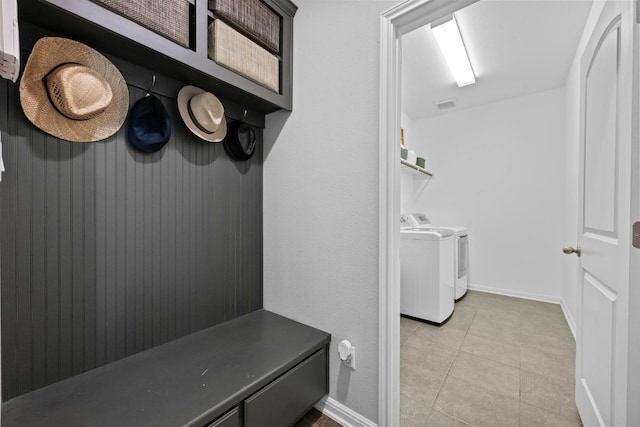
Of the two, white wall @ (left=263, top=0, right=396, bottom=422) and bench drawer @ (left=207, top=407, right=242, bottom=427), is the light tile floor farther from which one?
bench drawer @ (left=207, top=407, right=242, bottom=427)

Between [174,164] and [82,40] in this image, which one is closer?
[82,40]

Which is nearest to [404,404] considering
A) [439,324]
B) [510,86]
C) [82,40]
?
[439,324]

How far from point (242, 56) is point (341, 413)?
1.97 m

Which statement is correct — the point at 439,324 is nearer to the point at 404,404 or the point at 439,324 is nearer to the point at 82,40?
the point at 404,404

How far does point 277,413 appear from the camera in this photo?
1.24m

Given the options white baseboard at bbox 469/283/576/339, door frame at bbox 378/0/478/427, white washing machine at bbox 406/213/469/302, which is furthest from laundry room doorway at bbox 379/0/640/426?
white baseboard at bbox 469/283/576/339

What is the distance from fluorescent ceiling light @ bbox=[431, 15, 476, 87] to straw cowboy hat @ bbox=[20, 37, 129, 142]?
7.20 feet

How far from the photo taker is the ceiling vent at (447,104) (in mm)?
3497

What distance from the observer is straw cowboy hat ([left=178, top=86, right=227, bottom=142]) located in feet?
4.71

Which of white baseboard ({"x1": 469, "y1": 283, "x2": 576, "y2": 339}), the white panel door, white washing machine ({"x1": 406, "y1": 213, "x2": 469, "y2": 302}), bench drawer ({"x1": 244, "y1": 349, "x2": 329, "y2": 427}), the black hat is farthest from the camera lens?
white washing machine ({"x1": 406, "y1": 213, "x2": 469, "y2": 302})

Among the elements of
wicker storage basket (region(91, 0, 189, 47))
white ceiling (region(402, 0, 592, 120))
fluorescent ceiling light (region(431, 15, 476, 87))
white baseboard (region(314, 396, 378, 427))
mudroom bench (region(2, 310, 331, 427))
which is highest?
white ceiling (region(402, 0, 592, 120))

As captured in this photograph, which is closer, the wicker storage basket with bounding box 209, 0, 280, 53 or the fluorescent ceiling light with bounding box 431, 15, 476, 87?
the wicker storage basket with bounding box 209, 0, 280, 53

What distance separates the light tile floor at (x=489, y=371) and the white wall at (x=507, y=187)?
71cm

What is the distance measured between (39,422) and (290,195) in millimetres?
1377
